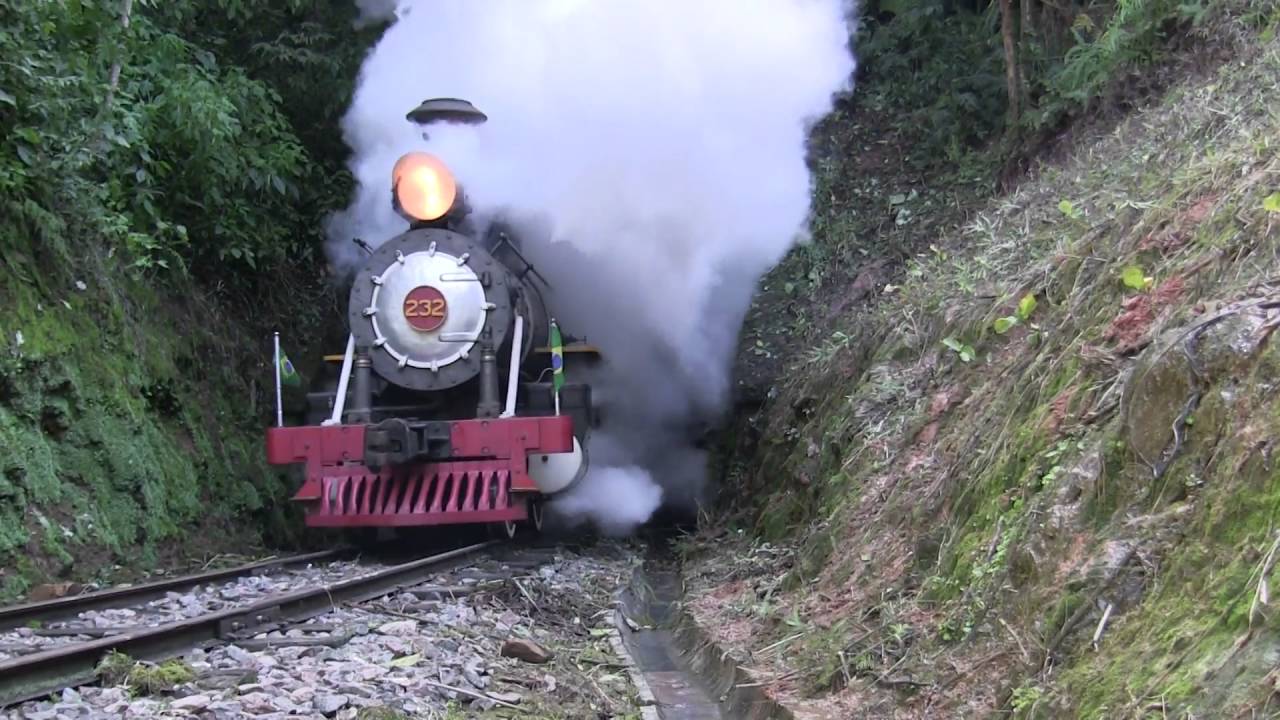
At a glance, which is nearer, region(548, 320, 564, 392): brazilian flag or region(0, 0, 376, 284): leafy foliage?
region(0, 0, 376, 284): leafy foliage

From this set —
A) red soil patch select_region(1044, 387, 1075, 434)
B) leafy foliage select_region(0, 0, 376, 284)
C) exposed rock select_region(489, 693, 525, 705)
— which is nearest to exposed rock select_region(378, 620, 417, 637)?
exposed rock select_region(489, 693, 525, 705)

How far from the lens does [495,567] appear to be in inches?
285

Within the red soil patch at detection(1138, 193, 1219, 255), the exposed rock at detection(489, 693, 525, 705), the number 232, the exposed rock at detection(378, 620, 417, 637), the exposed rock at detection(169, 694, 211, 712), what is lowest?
the exposed rock at detection(489, 693, 525, 705)

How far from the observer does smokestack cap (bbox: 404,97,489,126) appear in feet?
27.9

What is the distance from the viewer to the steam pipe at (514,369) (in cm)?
779

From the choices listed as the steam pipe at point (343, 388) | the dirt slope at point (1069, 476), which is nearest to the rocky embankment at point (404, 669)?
the dirt slope at point (1069, 476)

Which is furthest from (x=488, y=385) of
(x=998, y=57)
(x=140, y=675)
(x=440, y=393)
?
(x=998, y=57)

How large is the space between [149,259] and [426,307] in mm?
1841

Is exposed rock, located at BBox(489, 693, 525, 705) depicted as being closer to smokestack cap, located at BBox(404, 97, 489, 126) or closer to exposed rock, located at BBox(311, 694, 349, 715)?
exposed rock, located at BBox(311, 694, 349, 715)

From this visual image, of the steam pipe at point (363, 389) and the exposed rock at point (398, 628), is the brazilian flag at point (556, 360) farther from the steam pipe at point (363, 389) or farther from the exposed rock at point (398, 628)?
the exposed rock at point (398, 628)

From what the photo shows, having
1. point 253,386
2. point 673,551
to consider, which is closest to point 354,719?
point 673,551

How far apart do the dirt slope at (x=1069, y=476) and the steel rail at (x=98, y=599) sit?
2.68 m

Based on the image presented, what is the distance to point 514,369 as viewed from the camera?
798cm

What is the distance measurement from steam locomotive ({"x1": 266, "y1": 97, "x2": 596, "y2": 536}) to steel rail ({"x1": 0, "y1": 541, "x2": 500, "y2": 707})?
3.77 ft
